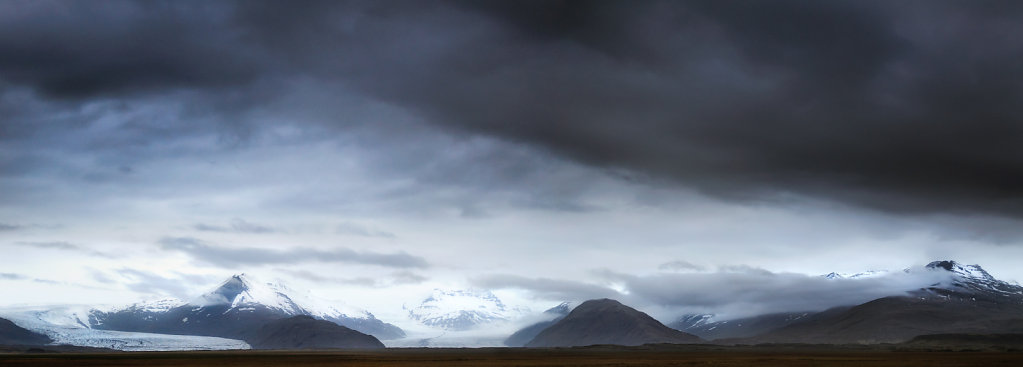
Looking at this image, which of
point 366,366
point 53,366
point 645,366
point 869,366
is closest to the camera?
point 645,366

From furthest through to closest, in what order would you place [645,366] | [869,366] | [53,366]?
[53,366], [869,366], [645,366]

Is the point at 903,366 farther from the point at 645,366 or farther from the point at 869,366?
the point at 645,366

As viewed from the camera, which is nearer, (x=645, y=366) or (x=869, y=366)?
(x=645, y=366)

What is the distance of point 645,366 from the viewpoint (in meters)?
117

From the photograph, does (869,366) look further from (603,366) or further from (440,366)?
(440,366)

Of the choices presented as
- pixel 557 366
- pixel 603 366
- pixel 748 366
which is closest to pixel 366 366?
pixel 557 366

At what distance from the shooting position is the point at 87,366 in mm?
145000

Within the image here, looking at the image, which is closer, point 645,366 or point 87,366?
point 645,366

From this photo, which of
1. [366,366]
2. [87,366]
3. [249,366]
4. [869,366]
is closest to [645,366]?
[869,366]

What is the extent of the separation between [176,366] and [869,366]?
110 m

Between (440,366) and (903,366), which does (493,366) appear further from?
(903,366)

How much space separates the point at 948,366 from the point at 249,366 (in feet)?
348

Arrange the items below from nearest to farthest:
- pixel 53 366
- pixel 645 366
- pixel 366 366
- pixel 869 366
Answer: pixel 645 366
pixel 869 366
pixel 366 366
pixel 53 366

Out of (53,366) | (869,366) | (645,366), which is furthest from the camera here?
(53,366)
